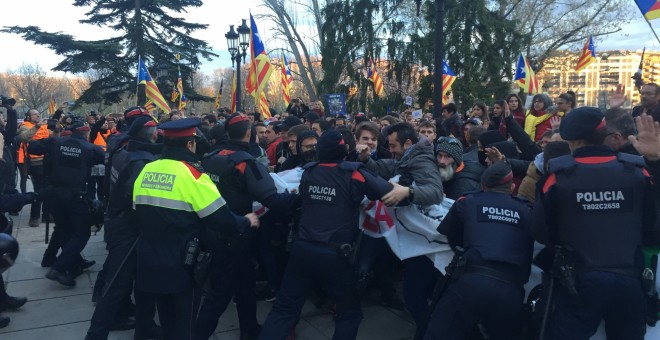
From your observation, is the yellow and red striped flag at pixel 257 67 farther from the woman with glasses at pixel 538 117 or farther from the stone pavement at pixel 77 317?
the woman with glasses at pixel 538 117

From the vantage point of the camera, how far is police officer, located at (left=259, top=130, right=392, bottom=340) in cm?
395

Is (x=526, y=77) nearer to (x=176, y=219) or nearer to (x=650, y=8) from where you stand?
(x=650, y=8)

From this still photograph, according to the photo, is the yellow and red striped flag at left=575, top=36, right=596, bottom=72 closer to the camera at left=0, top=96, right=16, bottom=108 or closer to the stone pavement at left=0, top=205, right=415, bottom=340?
the stone pavement at left=0, top=205, right=415, bottom=340

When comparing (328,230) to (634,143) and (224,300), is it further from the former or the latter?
(634,143)

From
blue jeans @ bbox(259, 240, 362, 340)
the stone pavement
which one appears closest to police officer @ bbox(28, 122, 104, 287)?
the stone pavement

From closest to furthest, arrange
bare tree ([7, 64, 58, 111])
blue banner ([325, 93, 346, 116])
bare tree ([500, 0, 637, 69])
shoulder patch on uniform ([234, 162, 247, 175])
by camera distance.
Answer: shoulder patch on uniform ([234, 162, 247, 175]) < blue banner ([325, 93, 346, 116]) < bare tree ([500, 0, 637, 69]) < bare tree ([7, 64, 58, 111])

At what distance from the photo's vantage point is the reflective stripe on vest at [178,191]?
3.67m

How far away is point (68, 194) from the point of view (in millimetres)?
6574

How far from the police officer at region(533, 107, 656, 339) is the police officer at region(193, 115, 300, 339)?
7.15 feet

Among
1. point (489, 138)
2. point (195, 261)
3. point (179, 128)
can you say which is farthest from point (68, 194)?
point (489, 138)

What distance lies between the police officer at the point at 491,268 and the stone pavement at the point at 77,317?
5.30ft

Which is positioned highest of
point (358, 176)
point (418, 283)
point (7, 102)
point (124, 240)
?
point (7, 102)

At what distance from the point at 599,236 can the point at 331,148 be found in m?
1.97

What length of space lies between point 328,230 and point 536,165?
6.03ft
